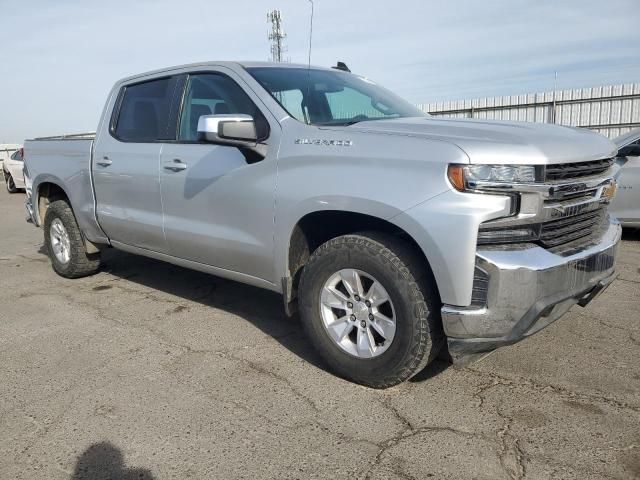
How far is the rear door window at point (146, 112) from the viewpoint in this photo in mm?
4375

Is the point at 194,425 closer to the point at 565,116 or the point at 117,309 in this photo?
the point at 117,309

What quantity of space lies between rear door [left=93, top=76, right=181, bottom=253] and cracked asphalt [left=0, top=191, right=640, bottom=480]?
768 mm

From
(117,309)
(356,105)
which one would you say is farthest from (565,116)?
(117,309)

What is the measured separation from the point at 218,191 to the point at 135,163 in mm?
1125

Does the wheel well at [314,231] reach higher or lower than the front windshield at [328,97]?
lower

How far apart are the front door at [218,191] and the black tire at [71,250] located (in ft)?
5.74

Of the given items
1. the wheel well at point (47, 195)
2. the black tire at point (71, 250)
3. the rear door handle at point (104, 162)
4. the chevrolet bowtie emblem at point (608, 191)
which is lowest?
the black tire at point (71, 250)

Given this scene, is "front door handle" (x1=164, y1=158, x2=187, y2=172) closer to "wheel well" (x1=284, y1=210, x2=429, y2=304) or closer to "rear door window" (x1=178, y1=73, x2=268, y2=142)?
"rear door window" (x1=178, y1=73, x2=268, y2=142)

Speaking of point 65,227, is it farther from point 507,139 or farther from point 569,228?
point 569,228

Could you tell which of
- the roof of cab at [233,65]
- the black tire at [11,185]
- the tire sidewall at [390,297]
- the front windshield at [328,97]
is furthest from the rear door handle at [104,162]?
the black tire at [11,185]

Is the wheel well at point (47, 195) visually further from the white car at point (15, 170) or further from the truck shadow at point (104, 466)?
the white car at point (15, 170)

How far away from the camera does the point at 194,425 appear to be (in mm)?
2816

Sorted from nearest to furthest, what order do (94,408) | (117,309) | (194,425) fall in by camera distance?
(194,425)
(94,408)
(117,309)

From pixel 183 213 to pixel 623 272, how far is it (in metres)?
4.23
